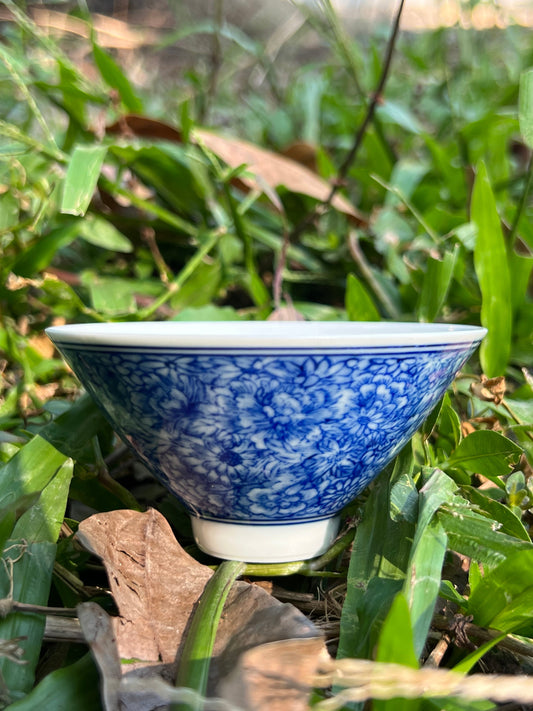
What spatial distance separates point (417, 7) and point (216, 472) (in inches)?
69.0

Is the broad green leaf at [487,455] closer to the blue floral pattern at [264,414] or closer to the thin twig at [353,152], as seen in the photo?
the blue floral pattern at [264,414]

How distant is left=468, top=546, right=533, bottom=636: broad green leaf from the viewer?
479 millimetres

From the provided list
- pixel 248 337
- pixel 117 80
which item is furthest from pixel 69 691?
pixel 117 80

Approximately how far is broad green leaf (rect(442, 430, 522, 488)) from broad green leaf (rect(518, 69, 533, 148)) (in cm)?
28

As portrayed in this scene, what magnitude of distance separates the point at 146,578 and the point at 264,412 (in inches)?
6.7

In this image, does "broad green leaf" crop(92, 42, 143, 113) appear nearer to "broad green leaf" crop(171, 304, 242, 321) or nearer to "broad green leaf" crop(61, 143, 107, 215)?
"broad green leaf" crop(61, 143, 107, 215)

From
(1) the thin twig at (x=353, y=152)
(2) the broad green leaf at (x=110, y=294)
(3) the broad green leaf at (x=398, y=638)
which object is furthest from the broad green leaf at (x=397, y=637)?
(1) the thin twig at (x=353, y=152)

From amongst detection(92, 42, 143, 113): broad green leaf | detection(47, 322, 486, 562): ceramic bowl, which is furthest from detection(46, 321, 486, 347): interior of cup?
detection(92, 42, 143, 113): broad green leaf

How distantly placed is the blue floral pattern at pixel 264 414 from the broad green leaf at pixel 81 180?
0.33 metres

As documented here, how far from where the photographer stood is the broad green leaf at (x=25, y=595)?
470 millimetres

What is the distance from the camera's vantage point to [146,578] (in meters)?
0.54

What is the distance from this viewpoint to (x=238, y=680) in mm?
384

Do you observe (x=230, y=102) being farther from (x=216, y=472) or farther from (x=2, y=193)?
(x=216, y=472)

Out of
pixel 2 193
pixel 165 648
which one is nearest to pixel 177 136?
pixel 2 193
